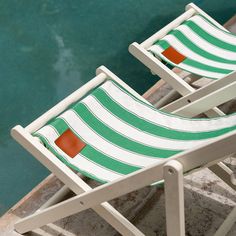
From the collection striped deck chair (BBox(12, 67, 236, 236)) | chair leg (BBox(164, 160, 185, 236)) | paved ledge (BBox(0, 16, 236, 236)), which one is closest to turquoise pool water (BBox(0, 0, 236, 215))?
paved ledge (BBox(0, 16, 236, 236))

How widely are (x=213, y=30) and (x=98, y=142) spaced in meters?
1.30

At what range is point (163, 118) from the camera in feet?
8.04

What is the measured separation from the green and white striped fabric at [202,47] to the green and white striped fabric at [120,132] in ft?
1.59

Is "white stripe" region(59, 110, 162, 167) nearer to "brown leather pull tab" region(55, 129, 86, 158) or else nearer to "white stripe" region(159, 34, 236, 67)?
"brown leather pull tab" region(55, 129, 86, 158)

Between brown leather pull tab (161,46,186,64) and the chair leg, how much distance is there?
1.26 m

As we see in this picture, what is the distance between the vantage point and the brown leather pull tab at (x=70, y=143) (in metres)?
2.25

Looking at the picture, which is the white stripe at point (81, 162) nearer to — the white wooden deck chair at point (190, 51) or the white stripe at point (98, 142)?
the white stripe at point (98, 142)

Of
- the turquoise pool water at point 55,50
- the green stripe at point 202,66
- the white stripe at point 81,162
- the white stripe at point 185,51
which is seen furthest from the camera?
the turquoise pool water at point 55,50

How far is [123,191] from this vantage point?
192 centimetres

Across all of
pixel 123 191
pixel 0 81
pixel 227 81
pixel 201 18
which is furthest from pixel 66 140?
pixel 0 81

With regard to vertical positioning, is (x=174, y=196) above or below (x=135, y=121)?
below

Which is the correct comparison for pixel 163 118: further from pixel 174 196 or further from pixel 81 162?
pixel 174 196

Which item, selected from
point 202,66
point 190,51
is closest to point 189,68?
point 202,66

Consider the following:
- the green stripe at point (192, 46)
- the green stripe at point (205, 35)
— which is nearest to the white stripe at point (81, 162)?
the green stripe at point (192, 46)
